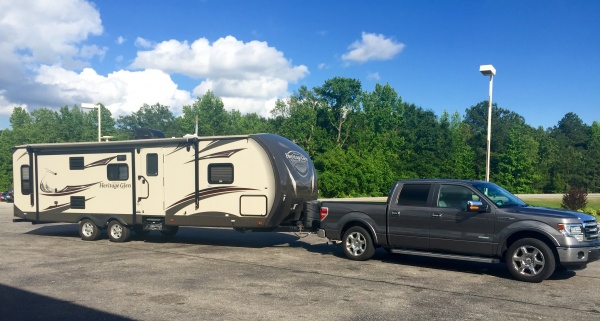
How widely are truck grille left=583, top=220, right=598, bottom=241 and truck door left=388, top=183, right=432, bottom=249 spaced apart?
2792 mm

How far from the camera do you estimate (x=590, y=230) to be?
8.79 meters

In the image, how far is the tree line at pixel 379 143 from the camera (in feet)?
171

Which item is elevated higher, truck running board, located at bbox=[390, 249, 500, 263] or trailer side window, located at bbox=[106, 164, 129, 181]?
trailer side window, located at bbox=[106, 164, 129, 181]

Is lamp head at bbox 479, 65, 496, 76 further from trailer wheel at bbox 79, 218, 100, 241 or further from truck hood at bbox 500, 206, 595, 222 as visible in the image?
trailer wheel at bbox 79, 218, 100, 241

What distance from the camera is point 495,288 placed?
8.29 metres

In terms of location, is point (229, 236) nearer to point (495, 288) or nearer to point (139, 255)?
point (139, 255)

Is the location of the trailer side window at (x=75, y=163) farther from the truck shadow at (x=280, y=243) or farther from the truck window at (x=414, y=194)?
the truck window at (x=414, y=194)

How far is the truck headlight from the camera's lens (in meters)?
8.49

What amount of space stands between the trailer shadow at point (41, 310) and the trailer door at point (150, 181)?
5813 millimetres

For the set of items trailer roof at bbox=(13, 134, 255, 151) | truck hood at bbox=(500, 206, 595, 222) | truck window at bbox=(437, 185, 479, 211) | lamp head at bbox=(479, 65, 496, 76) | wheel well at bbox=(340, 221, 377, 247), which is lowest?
wheel well at bbox=(340, 221, 377, 247)

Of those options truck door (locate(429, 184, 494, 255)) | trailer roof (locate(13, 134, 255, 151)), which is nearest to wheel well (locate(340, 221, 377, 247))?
truck door (locate(429, 184, 494, 255))

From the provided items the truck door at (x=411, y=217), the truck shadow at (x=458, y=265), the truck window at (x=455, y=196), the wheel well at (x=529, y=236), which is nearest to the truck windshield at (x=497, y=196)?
the truck window at (x=455, y=196)

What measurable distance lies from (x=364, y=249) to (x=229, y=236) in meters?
6.21

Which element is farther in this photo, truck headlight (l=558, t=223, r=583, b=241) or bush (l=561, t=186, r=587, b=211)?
bush (l=561, t=186, r=587, b=211)
